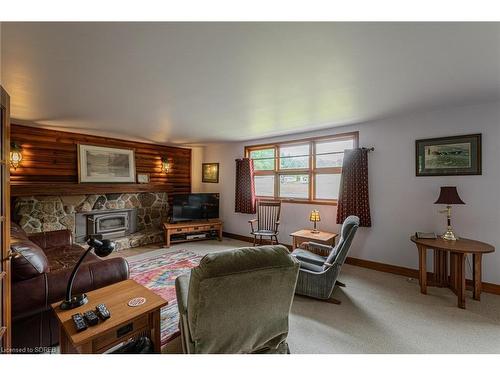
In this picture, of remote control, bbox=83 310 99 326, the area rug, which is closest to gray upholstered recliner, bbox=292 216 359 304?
the area rug

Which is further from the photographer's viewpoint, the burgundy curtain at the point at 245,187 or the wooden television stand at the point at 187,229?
the burgundy curtain at the point at 245,187

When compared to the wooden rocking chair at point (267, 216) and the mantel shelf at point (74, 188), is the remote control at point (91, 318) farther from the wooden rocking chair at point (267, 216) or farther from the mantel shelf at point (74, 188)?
the mantel shelf at point (74, 188)

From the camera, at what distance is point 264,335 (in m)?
1.40

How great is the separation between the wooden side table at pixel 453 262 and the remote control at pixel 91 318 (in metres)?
3.22

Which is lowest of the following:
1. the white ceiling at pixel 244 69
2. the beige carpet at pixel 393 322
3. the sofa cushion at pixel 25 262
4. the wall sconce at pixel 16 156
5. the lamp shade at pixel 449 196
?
the beige carpet at pixel 393 322

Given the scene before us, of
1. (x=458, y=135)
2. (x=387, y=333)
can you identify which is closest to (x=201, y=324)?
(x=387, y=333)

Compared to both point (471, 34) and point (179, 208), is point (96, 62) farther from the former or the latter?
point (179, 208)

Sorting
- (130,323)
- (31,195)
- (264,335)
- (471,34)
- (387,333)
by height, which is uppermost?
(471,34)

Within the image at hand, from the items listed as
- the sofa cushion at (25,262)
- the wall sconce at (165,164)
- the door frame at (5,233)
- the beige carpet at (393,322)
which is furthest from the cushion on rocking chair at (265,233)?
the door frame at (5,233)

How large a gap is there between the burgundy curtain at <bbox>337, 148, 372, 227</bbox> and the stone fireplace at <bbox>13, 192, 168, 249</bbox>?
158 inches

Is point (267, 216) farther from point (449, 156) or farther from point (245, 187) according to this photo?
point (449, 156)

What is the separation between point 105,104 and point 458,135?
179 inches

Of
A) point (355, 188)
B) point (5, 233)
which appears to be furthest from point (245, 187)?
point (5, 233)

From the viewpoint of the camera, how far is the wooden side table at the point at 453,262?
2324mm
